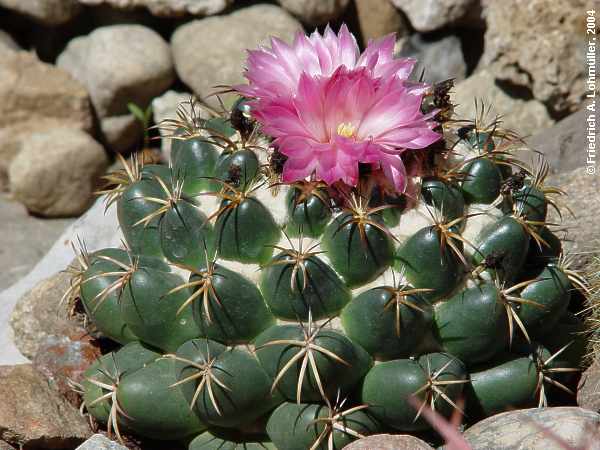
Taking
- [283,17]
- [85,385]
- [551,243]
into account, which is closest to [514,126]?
[283,17]

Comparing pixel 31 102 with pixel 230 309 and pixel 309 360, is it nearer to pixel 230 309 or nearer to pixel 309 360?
pixel 230 309

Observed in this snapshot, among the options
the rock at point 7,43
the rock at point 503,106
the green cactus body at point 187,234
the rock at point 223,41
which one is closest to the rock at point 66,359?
the green cactus body at point 187,234

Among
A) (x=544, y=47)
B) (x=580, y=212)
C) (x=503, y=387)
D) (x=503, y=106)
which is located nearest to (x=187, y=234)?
(x=503, y=387)

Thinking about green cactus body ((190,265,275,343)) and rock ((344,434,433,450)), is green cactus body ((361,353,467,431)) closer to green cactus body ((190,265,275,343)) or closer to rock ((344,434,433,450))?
rock ((344,434,433,450))

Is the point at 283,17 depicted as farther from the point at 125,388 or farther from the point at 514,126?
the point at 125,388

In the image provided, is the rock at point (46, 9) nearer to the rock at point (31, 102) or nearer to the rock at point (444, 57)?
the rock at point (31, 102)

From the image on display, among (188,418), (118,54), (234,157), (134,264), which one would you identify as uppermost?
(234,157)
